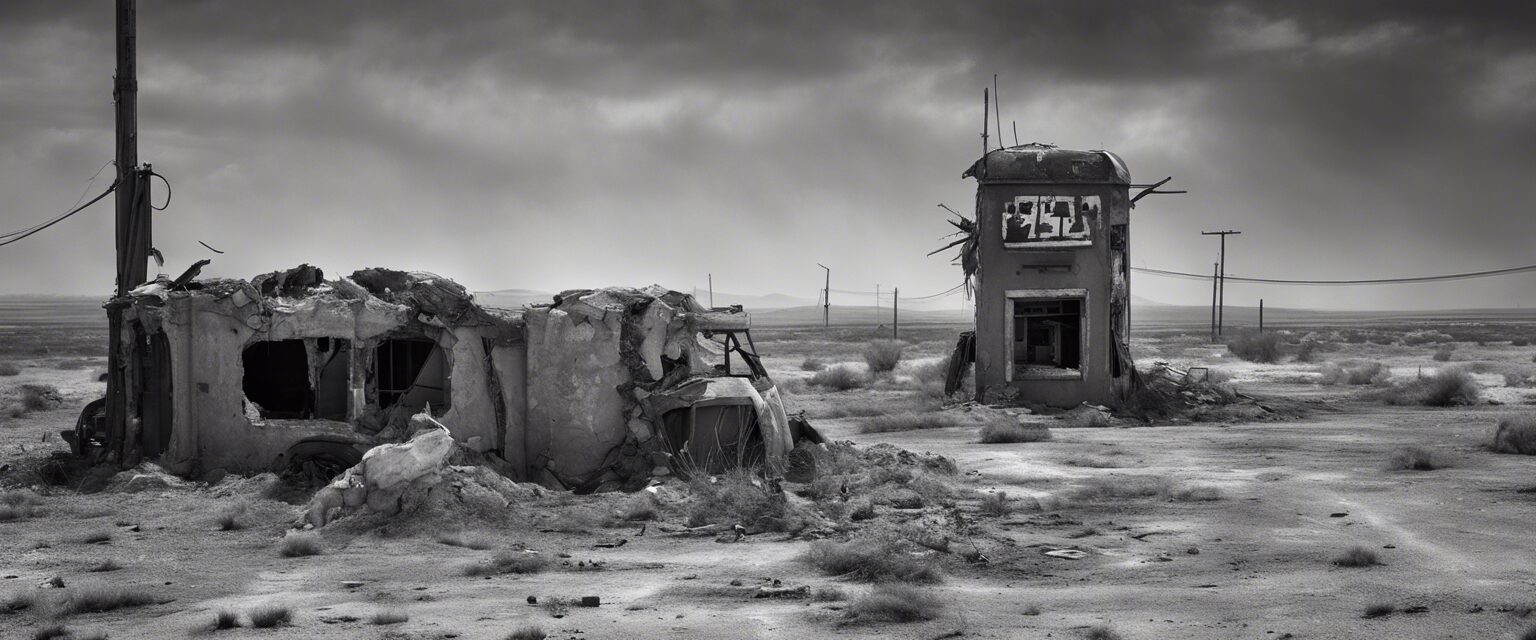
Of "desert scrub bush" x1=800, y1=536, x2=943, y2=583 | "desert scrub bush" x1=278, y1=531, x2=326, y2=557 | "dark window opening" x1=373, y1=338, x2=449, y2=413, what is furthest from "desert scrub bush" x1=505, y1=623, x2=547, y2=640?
"dark window opening" x1=373, y1=338, x2=449, y2=413

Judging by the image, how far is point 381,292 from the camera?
16.6m

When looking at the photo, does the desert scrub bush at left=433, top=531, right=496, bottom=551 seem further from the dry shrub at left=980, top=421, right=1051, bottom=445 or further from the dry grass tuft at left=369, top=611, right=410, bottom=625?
the dry shrub at left=980, top=421, right=1051, bottom=445

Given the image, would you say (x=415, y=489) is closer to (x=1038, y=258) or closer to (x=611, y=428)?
(x=611, y=428)

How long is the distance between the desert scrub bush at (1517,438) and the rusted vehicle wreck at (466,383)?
456 inches

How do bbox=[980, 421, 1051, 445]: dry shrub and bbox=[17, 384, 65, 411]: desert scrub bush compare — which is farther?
bbox=[17, 384, 65, 411]: desert scrub bush

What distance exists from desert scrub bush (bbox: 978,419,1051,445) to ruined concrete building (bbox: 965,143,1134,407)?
16.1 feet

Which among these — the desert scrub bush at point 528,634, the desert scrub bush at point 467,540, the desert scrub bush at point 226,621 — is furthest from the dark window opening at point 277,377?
the desert scrub bush at point 528,634

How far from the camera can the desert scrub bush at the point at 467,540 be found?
12695mm

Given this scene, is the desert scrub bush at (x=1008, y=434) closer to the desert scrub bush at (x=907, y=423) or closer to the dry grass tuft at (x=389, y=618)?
the desert scrub bush at (x=907, y=423)

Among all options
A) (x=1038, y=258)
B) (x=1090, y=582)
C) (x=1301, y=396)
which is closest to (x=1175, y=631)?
(x=1090, y=582)

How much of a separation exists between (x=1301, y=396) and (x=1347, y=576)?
23.5 m

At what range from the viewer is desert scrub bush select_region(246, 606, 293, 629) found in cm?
945

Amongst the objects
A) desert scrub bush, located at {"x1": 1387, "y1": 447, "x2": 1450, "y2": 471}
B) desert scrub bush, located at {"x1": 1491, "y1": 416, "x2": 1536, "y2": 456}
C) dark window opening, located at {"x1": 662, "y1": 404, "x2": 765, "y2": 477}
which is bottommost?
desert scrub bush, located at {"x1": 1387, "y1": 447, "x2": 1450, "y2": 471}

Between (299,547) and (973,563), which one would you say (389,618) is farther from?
(973,563)
